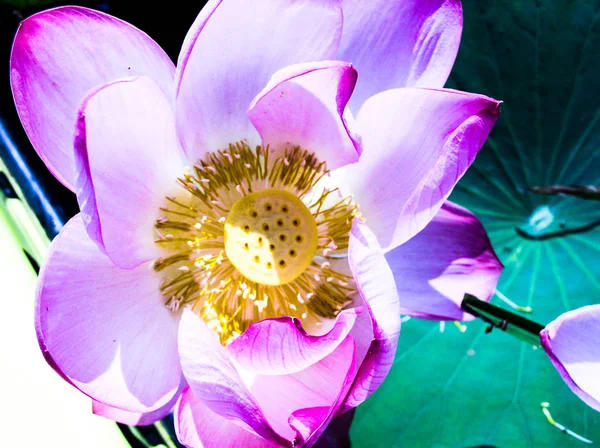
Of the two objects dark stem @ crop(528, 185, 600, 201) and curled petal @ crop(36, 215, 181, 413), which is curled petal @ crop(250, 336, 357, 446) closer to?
curled petal @ crop(36, 215, 181, 413)

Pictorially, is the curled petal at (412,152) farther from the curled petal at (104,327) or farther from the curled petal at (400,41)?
the curled petal at (104,327)

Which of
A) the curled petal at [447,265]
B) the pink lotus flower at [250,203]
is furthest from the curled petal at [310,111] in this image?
the curled petal at [447,265]

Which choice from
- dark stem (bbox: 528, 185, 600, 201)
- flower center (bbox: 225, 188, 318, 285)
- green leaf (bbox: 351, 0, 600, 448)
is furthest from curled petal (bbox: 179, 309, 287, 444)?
dark stem (bbox: 528, 185, 600, 201)

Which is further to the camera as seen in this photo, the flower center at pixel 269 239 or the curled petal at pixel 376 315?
the flower center at pixel 269 239

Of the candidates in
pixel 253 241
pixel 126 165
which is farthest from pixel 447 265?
pixel 126 165

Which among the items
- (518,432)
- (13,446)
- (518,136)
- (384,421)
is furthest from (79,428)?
(518,136)

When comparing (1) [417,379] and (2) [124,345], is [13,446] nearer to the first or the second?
(2) [124,345]

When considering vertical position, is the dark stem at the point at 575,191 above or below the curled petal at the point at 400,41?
below
